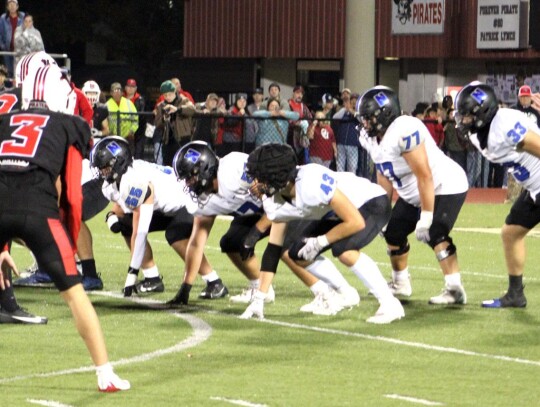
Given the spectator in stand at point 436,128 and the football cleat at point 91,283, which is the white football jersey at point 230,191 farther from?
the spectator in stand at point 436,128

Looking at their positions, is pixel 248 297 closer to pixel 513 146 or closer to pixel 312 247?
pixel 312 247

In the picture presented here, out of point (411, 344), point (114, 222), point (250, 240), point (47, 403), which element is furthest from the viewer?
point (114, 222)

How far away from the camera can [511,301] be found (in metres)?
11.3

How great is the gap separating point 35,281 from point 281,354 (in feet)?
14.1

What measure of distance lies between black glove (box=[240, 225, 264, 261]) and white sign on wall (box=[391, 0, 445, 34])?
64.6 ft

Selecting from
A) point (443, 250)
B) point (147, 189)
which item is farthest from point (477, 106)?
point (147, 189)

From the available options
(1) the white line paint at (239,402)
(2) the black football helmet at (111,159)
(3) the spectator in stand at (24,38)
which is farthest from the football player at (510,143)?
(3) the spectator in stand at (24,38)

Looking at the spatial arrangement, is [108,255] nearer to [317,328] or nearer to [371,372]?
[317,328]

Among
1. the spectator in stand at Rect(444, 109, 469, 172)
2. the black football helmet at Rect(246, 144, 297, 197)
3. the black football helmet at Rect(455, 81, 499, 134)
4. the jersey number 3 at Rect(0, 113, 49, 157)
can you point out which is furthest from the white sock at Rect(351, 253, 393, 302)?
the spectator in stand at Rect(444, 109, 469, 172)

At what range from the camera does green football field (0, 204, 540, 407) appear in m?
7.73

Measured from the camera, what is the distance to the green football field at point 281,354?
7.73 meters

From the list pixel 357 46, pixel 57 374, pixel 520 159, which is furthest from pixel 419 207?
pixel 357 46

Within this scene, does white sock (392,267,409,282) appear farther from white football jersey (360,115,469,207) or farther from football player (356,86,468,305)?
white football jersey (360,115,469,207)

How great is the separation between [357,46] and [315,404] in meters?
21.1
